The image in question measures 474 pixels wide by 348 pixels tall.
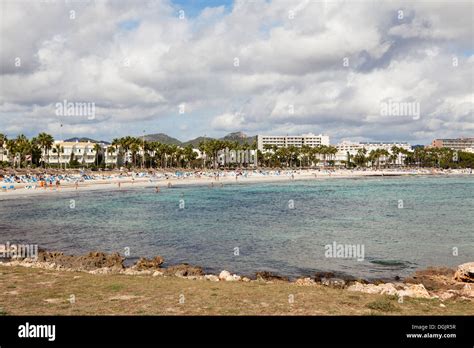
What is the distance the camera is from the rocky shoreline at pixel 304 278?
15531 millimetres

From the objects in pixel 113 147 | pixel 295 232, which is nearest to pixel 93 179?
pixel 113 147

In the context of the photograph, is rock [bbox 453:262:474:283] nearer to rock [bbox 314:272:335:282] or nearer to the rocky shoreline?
the rocky shoreline

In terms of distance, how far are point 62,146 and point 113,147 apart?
2467cm

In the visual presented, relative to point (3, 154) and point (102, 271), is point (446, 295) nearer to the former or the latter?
point (102, 271)

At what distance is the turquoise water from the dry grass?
6.66 meters

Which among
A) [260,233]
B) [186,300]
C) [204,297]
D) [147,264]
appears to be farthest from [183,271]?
[260,233]

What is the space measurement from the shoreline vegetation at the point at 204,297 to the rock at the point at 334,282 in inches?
1.9

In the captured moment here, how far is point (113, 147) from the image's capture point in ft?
482

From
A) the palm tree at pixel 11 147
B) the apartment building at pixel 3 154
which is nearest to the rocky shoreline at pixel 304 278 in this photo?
the palm tree at pixel 11 147

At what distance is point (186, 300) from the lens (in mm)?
12188

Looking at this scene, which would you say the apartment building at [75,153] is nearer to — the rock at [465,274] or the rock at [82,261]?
the rock at [82,261]

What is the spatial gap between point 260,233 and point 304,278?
15.0 metres

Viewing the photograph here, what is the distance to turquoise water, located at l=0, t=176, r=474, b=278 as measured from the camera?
23219 mm
